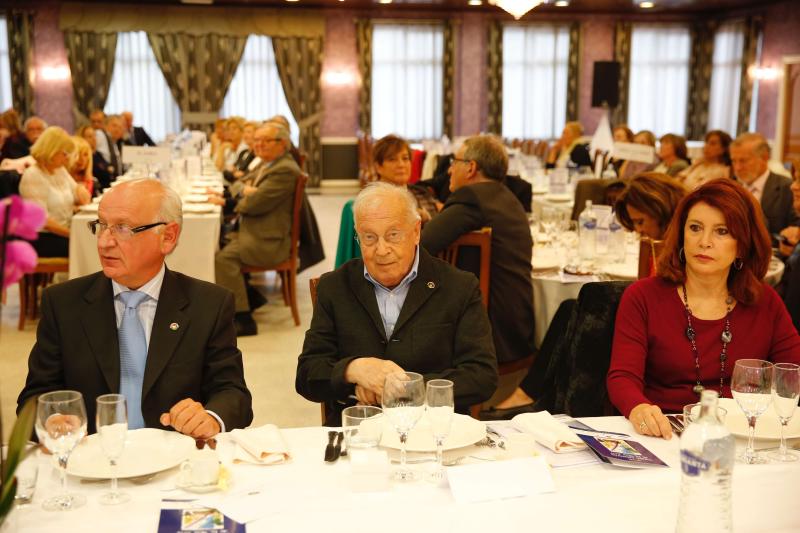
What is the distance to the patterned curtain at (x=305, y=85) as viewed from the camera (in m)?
15.5

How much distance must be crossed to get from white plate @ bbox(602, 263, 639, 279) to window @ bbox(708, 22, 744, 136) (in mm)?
12473

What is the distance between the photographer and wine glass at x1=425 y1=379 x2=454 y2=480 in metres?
1.69

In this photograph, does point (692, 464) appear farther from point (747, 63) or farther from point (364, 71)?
point (747, 63)

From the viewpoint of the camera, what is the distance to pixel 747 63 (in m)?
15.2

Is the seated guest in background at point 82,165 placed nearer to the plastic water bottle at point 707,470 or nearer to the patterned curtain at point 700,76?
the plastic water bottle at point 707,470

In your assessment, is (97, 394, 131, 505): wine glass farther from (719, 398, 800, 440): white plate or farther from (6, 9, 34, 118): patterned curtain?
(6, 9, 34, 118): patterned curtain

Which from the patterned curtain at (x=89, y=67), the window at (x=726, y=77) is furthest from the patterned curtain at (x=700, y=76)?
the patterned curtain at (x=89, y=67)

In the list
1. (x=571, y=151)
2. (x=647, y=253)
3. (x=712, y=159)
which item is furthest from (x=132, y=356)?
(x=571, y=151)

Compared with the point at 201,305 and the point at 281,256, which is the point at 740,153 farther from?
the point at 201,305

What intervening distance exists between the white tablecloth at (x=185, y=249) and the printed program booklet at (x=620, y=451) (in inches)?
164

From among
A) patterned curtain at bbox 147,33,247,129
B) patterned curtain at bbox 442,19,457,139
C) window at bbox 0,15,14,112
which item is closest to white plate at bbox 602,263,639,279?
patterned curtain at bbox 442,19,457,139

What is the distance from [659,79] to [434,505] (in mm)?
16297

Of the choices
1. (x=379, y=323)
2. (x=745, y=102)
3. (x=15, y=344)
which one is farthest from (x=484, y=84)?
(x=379, y=323)

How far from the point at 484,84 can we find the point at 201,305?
14.5 meters
